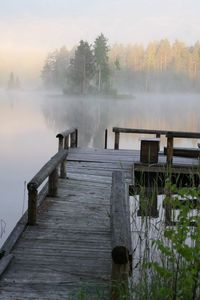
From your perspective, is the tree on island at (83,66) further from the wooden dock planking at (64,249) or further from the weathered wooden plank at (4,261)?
the weathered wooden plank at (4,261)

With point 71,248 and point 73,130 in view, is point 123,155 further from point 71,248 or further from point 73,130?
point 71,248

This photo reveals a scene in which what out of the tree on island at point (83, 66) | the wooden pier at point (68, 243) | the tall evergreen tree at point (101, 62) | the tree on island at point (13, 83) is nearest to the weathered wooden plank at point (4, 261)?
the wooden pier at point (68, 243)

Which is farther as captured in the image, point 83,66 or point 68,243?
point 83,66

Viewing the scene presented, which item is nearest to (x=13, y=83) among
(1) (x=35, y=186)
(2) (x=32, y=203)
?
(2) (x=32, y=203)

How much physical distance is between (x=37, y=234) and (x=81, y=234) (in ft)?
1.79

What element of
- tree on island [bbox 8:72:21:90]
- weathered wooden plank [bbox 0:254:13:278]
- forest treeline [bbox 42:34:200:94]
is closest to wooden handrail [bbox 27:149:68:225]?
weathered wooden plank [bbox 0:254:13:278]

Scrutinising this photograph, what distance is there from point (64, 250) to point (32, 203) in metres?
0.88

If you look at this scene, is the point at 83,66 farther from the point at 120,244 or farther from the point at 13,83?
the point at 13,83

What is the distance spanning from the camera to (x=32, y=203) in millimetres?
5809

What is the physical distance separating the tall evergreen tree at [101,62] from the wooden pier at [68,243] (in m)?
69.1

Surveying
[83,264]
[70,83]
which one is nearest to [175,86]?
[70,83]

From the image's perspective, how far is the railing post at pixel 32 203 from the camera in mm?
5600

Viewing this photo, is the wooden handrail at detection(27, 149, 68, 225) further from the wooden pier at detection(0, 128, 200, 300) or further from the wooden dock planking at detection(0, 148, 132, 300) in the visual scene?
the wooden dock planking at detection(0, 148, 132, 300)

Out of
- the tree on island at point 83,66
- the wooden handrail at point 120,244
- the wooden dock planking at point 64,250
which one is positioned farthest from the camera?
the tree on island at point 83,66
